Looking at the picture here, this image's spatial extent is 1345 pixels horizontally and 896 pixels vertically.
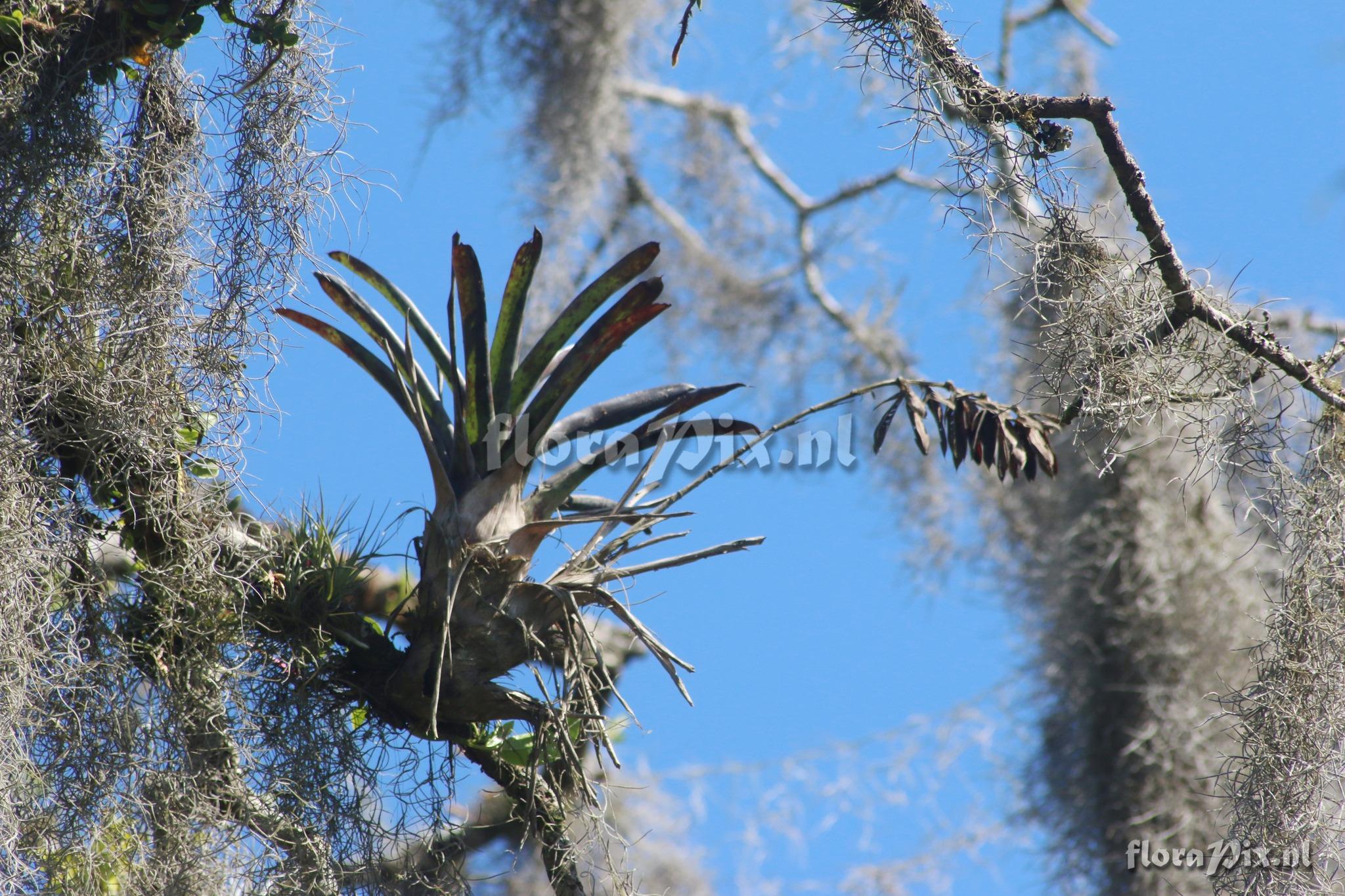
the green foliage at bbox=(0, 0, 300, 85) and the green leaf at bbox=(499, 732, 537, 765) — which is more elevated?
the green foliage at bbox=(0, 0, 300, 85)

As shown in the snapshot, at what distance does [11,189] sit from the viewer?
1.31 meters

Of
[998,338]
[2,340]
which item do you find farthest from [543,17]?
[2,340]

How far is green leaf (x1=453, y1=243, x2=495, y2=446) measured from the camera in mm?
1354

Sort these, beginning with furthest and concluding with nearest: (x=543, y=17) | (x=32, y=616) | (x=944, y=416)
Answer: (x=543, y=17), (x=944, y=416), (x=32, y=616)

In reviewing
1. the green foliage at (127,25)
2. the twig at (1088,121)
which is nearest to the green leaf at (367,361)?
the green foliage at (127,25)

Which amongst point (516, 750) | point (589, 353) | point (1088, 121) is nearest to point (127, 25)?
point (589, 353)

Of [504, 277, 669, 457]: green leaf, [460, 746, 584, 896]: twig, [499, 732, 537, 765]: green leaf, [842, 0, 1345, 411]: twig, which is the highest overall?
[842, 0, 1345, 411]: twig

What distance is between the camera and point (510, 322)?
4.60 feet

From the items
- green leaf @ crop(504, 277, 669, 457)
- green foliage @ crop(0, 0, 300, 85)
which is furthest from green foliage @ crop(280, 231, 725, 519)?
green foliage @ crop(0, 0, 300, 85)

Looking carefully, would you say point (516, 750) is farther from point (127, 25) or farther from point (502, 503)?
point (127, 25)

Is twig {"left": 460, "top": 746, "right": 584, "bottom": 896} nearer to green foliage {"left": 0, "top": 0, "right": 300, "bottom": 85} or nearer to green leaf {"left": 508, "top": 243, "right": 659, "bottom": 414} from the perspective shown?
green leaf {"left": 508, "top": 243, "right": 659, "bottom": 414}

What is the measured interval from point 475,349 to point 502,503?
19 centimetres

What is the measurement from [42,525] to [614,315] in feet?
2.19

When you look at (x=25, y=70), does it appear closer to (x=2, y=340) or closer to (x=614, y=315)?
(x=2, y=340)
